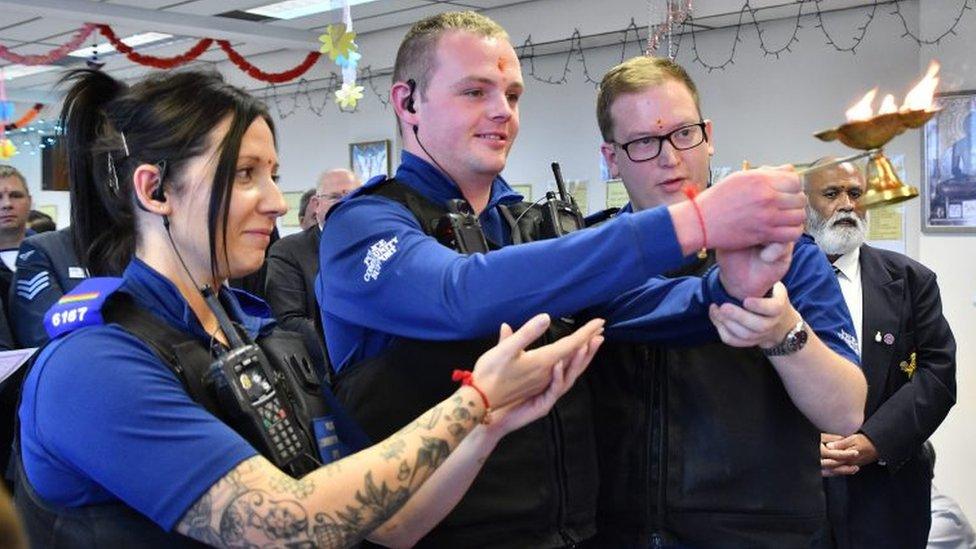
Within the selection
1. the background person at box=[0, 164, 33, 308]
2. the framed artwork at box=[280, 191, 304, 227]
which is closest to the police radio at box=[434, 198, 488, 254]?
the background person at box=[0, 164, 33, 308]

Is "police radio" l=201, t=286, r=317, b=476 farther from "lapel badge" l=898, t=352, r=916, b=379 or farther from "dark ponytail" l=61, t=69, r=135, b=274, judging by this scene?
"lapel badge" l=898, t=352, r=916, b=379

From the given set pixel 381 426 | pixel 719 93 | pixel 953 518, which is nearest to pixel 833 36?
pixel 719 93

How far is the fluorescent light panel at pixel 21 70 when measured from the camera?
11.0 meters

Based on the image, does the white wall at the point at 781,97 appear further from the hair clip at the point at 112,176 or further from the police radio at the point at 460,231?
the hair clip at the point at 112,176

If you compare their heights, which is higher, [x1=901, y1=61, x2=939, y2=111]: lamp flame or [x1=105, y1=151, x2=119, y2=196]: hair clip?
[x1=901, y1=61, x2=939, y2=111]: lamp flame

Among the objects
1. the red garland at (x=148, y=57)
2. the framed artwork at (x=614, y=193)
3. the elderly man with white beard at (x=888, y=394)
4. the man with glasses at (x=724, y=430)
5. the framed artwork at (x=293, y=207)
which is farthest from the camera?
the framed artwork at (x=293, y=207)

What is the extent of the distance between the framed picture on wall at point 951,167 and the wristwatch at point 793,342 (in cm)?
423

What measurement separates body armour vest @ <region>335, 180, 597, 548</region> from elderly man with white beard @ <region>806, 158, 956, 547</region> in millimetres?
1533

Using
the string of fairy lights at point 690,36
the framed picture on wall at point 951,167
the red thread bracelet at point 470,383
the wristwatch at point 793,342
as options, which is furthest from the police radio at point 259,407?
the string of fairy lights at point 690,36

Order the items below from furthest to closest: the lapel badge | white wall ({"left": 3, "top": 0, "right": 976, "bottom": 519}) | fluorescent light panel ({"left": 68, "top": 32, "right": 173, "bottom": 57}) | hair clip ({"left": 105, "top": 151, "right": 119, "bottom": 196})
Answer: fluorescent light panel ({"left": 68, "top": 32, "right": 173, "bottom": 57}), white wall ({"left": 3, "top": 0, "right": 976, "bottom": 519}), the lapel badge, hair clip ({"left": 105, "top": 151, "right": 119, "bottom": 196})

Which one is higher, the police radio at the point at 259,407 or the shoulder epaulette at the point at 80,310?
the shoulder epaulette at the point at 80,310

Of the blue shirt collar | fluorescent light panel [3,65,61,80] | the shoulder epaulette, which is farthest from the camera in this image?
fluorescent light panel [3,65,61,80]

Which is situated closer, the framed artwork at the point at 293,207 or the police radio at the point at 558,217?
the police radio at the point at 558,217

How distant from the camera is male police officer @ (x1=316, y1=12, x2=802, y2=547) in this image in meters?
1.47
